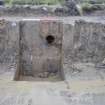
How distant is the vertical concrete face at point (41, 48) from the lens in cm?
754

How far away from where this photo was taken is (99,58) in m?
7.56

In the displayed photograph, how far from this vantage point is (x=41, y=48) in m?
7.54

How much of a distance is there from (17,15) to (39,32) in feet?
11.1

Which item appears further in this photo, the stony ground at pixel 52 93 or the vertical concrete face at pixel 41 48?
the vertical concrete face at pixel 41 48

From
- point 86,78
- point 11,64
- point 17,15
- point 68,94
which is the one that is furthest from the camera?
point 17,15

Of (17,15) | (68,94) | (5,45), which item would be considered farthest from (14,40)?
(17,15)

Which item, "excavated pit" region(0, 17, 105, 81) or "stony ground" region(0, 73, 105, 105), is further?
"excavated pit" region(0, 17, 105, 81)

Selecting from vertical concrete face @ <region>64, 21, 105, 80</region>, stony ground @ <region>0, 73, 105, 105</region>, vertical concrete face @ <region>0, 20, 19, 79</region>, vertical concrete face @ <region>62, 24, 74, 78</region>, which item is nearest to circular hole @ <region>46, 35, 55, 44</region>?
vertical concrete face @ <region>62, 24, 74, 78</region>

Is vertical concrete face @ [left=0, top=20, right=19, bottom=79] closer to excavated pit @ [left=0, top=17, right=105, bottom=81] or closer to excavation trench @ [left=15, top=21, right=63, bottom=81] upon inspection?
excavated pit @ [left=0, top=17, right=105, bottom=81]

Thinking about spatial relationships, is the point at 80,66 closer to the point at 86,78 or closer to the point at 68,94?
the point at 86,78

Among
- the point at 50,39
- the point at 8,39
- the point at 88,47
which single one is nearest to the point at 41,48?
the point at 50,39

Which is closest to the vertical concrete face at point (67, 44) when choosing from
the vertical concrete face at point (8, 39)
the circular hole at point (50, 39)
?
the circular hole at point (50, 39)

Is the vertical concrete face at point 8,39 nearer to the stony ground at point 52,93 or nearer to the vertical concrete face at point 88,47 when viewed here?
the stony ground at point 52,93

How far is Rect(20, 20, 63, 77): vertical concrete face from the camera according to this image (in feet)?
24.7
